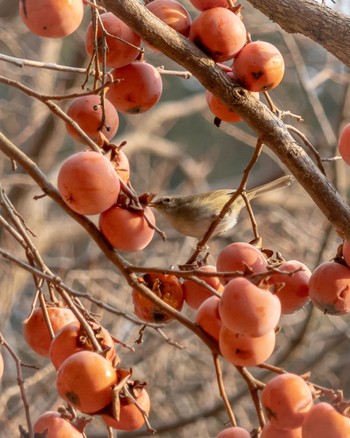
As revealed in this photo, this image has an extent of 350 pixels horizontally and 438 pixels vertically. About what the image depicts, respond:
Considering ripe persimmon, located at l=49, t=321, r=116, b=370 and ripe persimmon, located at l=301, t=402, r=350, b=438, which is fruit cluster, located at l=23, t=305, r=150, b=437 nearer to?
ripe persimmon, located at l=49, t=321, r=116, b=370

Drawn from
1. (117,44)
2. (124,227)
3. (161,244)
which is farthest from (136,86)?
(161,244)

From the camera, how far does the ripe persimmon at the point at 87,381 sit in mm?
1055

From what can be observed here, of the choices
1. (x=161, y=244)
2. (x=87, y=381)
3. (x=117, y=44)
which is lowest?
(x=161, y=244)

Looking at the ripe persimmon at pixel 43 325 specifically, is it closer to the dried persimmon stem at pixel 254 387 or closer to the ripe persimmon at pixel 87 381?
the ripe persimmon at pixel 87 381

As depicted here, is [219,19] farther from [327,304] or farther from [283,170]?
[283,170]

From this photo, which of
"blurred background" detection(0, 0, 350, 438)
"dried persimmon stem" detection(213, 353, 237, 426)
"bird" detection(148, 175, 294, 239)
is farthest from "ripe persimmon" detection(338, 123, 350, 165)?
"blurred background" detection(0, 0, 350, 438)

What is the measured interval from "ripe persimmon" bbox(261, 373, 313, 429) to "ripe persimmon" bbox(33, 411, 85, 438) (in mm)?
257

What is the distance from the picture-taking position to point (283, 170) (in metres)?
3.73

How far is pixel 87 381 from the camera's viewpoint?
3.43ft

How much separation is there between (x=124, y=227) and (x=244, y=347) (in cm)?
24

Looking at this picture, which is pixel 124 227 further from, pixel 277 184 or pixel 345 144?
pixel 277 184

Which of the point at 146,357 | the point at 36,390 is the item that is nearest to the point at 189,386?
the point at 146,357

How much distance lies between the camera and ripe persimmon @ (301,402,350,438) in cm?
100

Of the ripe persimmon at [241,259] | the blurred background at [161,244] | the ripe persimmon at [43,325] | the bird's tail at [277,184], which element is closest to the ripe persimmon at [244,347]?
the ripe persimmon at [241,259]
